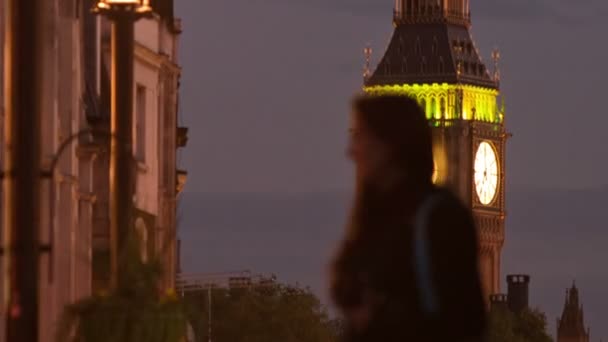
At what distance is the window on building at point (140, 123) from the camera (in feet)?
174

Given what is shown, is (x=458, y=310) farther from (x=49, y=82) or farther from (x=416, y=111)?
(x=49, y=82)

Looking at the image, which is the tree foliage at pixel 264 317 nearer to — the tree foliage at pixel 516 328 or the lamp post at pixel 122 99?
the tree foliage at pixel 516 328

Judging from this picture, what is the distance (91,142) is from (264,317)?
283 feet

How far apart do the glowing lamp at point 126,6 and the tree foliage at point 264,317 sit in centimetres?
9291

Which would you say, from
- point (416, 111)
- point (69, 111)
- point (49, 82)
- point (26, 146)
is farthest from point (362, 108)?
point (69, 111)

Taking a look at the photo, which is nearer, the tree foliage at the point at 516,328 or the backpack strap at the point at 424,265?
the backpack strap at the point at 424,265

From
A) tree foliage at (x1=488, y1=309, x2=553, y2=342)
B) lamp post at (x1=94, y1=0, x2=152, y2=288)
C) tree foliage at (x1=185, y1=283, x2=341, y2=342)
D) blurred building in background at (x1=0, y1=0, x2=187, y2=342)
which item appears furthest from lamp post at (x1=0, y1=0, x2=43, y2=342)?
tree foliage at (x1=488, y1=309, x2=553, y2=342)

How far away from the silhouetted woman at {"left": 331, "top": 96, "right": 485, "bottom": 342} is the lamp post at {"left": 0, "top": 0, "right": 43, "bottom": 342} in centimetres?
560

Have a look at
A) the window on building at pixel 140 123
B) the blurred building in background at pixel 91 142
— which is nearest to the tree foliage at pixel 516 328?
the blurred building in background at pixel 91 142

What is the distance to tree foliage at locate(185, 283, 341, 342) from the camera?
418ft

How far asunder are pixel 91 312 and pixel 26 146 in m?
3.61

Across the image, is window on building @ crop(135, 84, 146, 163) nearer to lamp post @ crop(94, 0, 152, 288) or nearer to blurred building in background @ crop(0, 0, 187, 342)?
blurred building in background @ crop(0, 0, 187, 342)

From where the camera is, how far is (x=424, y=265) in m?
12.7

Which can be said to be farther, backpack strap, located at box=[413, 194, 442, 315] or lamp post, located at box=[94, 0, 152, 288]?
lamp post, located at box=[94, 0, 152, 288]
